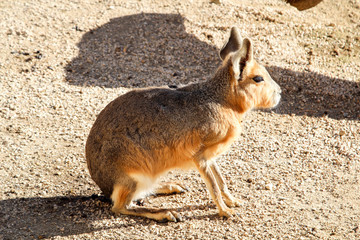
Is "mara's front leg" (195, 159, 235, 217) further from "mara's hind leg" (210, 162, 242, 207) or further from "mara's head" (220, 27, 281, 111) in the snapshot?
"mara's head" (220, 27, 281, 111)

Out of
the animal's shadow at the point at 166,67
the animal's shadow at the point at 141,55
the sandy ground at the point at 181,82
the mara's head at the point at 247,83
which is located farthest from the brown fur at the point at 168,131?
the animal's shadow at the point at 141,55

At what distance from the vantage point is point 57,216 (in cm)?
516

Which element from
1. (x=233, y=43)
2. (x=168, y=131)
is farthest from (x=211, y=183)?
(x=233, y=43)

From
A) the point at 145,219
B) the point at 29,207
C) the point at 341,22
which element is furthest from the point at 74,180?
the point at 341,22

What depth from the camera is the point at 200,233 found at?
5008 millimetres

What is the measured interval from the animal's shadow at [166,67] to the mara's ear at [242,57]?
9.48 ft

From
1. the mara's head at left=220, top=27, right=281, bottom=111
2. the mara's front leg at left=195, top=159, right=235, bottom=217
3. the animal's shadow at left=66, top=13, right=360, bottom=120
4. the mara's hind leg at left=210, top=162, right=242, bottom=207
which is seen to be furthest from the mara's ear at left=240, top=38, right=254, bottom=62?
the animal's shadow at left=66, top=13, right=360, bottom=120

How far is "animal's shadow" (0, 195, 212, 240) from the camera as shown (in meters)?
4.92

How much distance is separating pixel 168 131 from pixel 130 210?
3.34ft

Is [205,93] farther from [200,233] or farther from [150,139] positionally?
[200,233]

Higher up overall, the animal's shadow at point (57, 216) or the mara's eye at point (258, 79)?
the mara's eye at point (258, 79)

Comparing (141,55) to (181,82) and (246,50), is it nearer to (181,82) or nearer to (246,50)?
(181,82)

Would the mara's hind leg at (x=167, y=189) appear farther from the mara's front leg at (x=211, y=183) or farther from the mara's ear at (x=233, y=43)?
the mara's ear at (x=233, y=43)

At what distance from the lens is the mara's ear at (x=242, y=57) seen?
4852 mm
